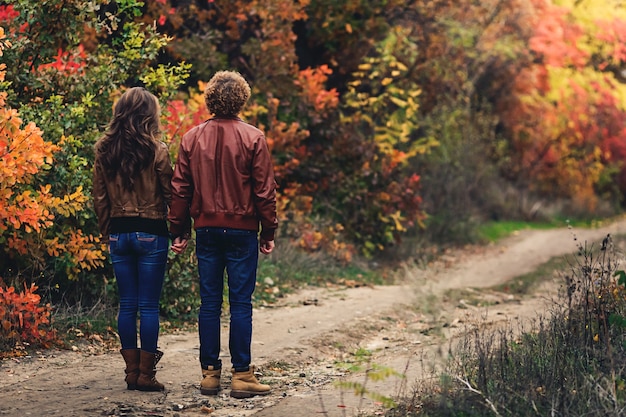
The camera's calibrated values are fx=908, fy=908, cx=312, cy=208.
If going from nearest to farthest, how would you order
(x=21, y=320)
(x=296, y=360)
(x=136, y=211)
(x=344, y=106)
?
(x=136, y=211) < (x=21, y=320) < (x=296, y=360) < (x=344, y=106)

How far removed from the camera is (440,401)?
17.2 feet

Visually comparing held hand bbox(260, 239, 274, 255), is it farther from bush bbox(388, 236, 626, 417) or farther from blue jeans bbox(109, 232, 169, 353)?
bush bbox(388, 236, 626, 417)

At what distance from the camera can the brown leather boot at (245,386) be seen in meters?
6.18

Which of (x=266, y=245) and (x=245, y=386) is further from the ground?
(x=266, y=245)

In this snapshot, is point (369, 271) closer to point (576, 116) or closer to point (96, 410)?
point (96, 410)

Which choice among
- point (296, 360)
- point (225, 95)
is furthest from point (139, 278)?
point (296, 360)

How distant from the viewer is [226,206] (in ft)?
19.6

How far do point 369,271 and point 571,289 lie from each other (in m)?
8.47

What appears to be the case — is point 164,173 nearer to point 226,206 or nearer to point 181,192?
point 181,192

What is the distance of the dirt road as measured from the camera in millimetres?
5812

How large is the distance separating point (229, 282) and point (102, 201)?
103cm

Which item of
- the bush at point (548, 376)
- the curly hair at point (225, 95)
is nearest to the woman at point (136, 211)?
the curly hair at point (225, 95)

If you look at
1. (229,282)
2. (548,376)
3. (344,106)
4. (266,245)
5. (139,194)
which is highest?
(344,106)

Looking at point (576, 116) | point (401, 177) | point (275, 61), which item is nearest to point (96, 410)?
point (275, 61)
